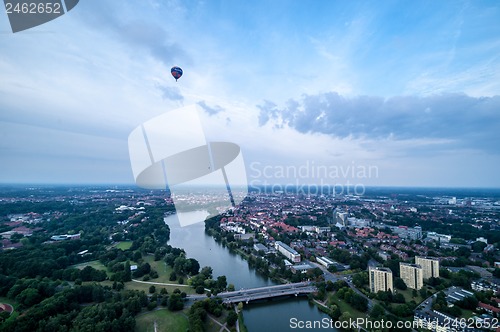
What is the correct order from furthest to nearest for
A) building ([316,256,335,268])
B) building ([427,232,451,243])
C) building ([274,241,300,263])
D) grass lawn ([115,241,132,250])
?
1. building ([427,232,451,243])
2. grass lawn ([115,241,132,250])
3. building ([274,241,300,263])
4. building ([316,256,335,268])

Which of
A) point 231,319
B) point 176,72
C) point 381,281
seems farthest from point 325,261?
point 176,72

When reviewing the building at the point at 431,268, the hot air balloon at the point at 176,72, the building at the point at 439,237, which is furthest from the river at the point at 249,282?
the building at the point at 439,237

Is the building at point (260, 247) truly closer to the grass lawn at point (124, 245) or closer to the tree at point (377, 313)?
the tree at point (377, 313)

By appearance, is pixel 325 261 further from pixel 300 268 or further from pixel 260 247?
pixel 260 247

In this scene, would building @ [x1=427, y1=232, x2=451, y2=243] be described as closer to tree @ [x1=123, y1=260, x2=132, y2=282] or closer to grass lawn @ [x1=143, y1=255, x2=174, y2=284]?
grass lawn @ [x1=143, y1=255, x2=174, y2=284]

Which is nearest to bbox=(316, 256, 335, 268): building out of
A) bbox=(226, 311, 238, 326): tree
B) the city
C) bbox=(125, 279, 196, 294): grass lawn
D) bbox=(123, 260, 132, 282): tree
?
the city

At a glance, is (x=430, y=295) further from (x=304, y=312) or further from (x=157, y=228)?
(x=157, y=228)

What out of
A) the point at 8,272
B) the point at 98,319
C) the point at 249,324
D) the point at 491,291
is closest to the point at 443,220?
the point at 491,291
